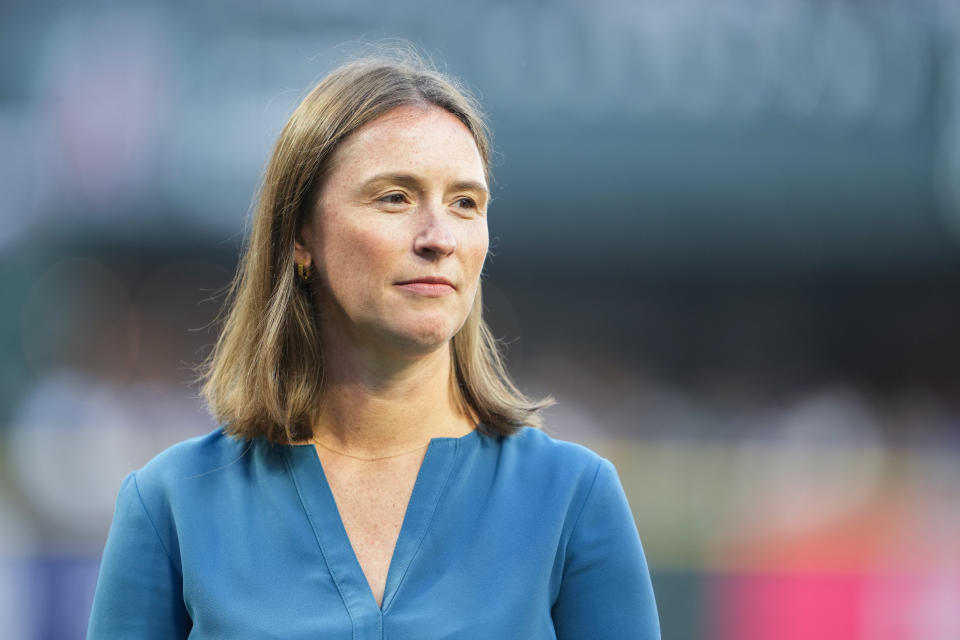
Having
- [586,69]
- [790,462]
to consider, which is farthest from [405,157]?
Result: [586,69]

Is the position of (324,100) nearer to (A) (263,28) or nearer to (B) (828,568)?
(B) (828,568)

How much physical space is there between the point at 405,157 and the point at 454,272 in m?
0.20

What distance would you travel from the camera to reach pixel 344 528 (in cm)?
199

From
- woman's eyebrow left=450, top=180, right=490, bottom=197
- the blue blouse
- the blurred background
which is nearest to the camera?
the blue blouse

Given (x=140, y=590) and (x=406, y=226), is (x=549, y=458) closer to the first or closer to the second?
(x=406, y=226)

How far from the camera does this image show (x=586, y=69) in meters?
13.9

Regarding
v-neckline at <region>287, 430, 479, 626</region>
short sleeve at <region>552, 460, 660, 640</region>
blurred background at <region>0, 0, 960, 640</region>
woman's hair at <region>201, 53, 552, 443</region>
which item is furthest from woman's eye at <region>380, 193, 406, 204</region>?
blurred background at <region>0, 0, 960, 640</region>

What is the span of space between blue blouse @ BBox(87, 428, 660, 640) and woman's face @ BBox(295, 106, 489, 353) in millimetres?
251

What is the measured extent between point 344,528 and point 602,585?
1.39 ft

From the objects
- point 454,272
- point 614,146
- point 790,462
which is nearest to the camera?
point 454,272

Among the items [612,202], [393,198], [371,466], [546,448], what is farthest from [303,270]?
[612,202]

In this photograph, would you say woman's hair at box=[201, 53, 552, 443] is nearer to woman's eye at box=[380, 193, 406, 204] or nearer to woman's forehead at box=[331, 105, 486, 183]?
woman's forehead at box=[331, 105, 486, 183]

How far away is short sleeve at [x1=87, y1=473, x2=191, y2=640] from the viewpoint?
1994 millimetres

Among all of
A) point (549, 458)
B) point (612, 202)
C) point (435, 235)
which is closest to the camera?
point (435, 235)
